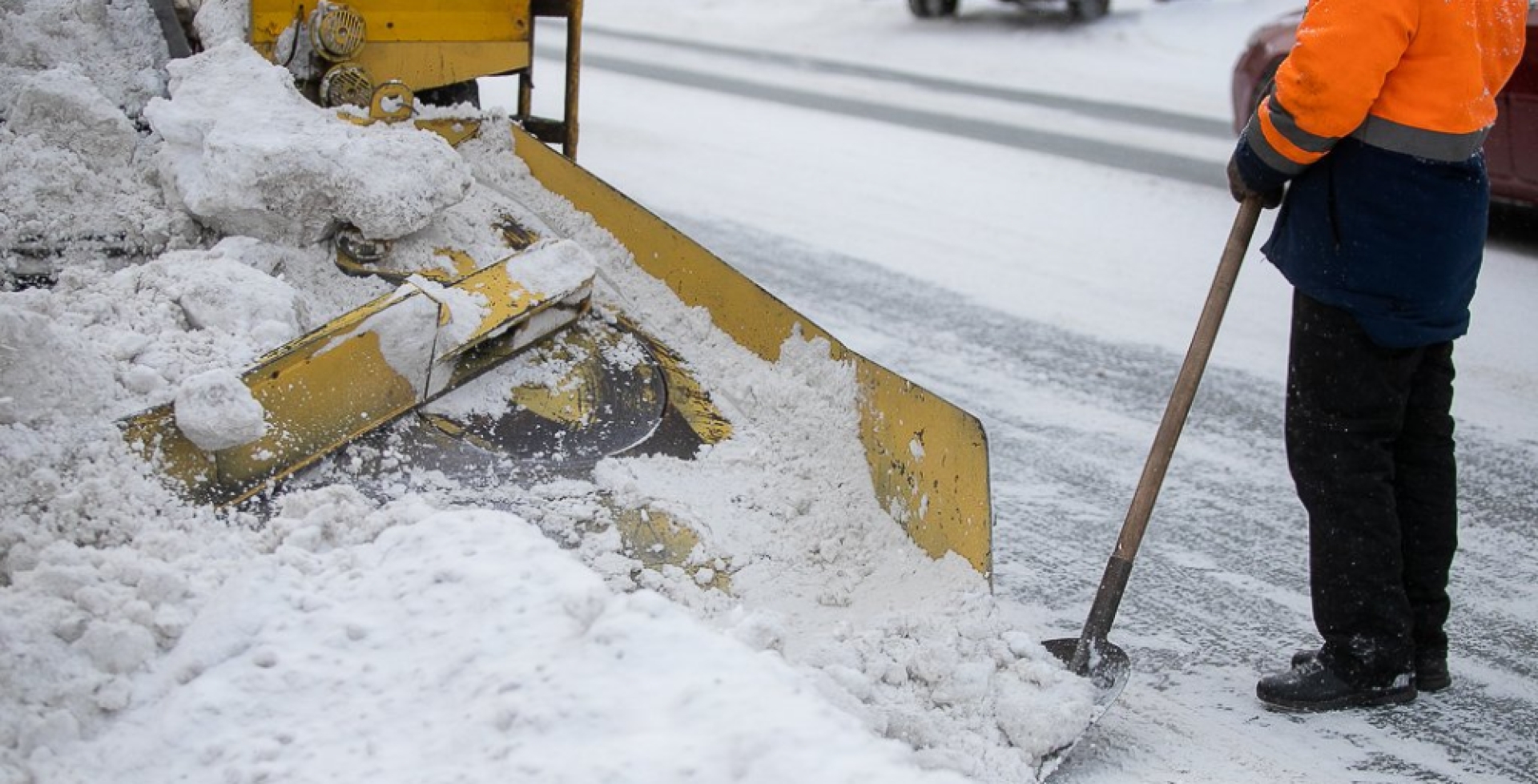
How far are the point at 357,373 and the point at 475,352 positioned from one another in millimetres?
320

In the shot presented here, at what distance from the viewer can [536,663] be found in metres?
2.19

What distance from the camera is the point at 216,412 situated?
2.64 m

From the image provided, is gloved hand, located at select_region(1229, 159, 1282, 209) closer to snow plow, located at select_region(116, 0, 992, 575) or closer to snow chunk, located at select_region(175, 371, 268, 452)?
snow plow, located at select_region(116, 0, 992, 575)

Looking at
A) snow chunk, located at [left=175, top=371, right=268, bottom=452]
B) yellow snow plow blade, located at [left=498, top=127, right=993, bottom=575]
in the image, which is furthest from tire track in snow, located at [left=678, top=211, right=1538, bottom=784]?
snow chunk, located at [left=175, top=371, right=268, bottom=452]

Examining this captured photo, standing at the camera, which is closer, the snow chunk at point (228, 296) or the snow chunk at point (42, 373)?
the snow chunk at point (42, 373)

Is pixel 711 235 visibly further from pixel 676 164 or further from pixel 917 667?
pixel 917 667

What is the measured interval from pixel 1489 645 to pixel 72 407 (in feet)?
10.0

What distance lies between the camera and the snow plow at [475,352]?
2770 millimetres

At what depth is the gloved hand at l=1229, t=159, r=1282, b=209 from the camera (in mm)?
2936

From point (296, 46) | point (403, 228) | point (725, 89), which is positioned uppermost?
point (296, 46)

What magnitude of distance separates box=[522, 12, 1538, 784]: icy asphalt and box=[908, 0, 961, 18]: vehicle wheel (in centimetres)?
888

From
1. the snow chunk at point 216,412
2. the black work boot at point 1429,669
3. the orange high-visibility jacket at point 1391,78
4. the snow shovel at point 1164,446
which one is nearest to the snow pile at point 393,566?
the snow chunk at point 216,412

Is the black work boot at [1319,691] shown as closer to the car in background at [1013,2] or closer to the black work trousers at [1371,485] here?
the black work trousers at [1371,485]

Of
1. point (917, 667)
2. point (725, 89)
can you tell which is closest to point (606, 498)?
point (917, 667)
